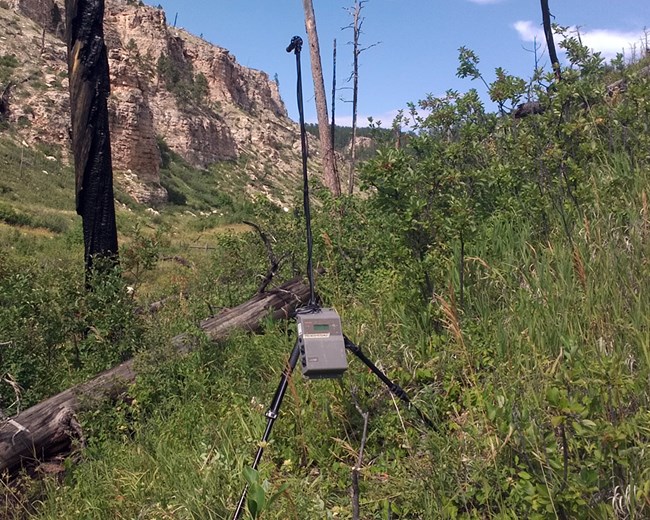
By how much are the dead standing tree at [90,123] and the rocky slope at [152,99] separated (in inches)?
1209

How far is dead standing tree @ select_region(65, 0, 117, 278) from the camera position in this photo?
5.91 m

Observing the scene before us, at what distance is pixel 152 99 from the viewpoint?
170ft

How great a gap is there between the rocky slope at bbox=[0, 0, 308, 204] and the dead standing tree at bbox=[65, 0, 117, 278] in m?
30.7

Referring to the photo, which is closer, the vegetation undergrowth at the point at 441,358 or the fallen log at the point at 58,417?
the vegetation undergrowth at the point at 441,358

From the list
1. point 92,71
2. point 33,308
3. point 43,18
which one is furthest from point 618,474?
point 43,18

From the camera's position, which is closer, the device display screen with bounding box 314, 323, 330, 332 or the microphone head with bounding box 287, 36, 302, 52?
the device display screen with bounding box 314, 323, 330, 332

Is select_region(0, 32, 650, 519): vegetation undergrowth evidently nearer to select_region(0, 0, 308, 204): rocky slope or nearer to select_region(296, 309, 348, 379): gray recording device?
select_region(296, 309, 348, 379): gray recording device

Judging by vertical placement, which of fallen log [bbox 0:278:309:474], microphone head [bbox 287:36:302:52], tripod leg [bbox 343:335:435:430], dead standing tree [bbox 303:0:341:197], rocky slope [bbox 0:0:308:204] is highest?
rocky slope [bbox 0:0:308:204]

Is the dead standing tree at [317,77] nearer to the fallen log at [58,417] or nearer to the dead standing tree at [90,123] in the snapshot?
the dead standing tree at [90,123]

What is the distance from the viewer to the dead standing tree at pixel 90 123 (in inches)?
233

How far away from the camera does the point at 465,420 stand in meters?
2.50

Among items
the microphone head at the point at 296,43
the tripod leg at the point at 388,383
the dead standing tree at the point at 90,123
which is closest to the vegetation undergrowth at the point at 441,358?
the tripod leg at the point at 388,383

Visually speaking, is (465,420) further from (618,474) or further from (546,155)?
(546,155)

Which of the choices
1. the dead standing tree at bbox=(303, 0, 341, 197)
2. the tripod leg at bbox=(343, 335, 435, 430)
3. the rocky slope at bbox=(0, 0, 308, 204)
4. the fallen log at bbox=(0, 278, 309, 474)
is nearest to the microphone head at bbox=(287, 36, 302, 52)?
the tripod leg at bbox=(343, 335, 435, 430)
